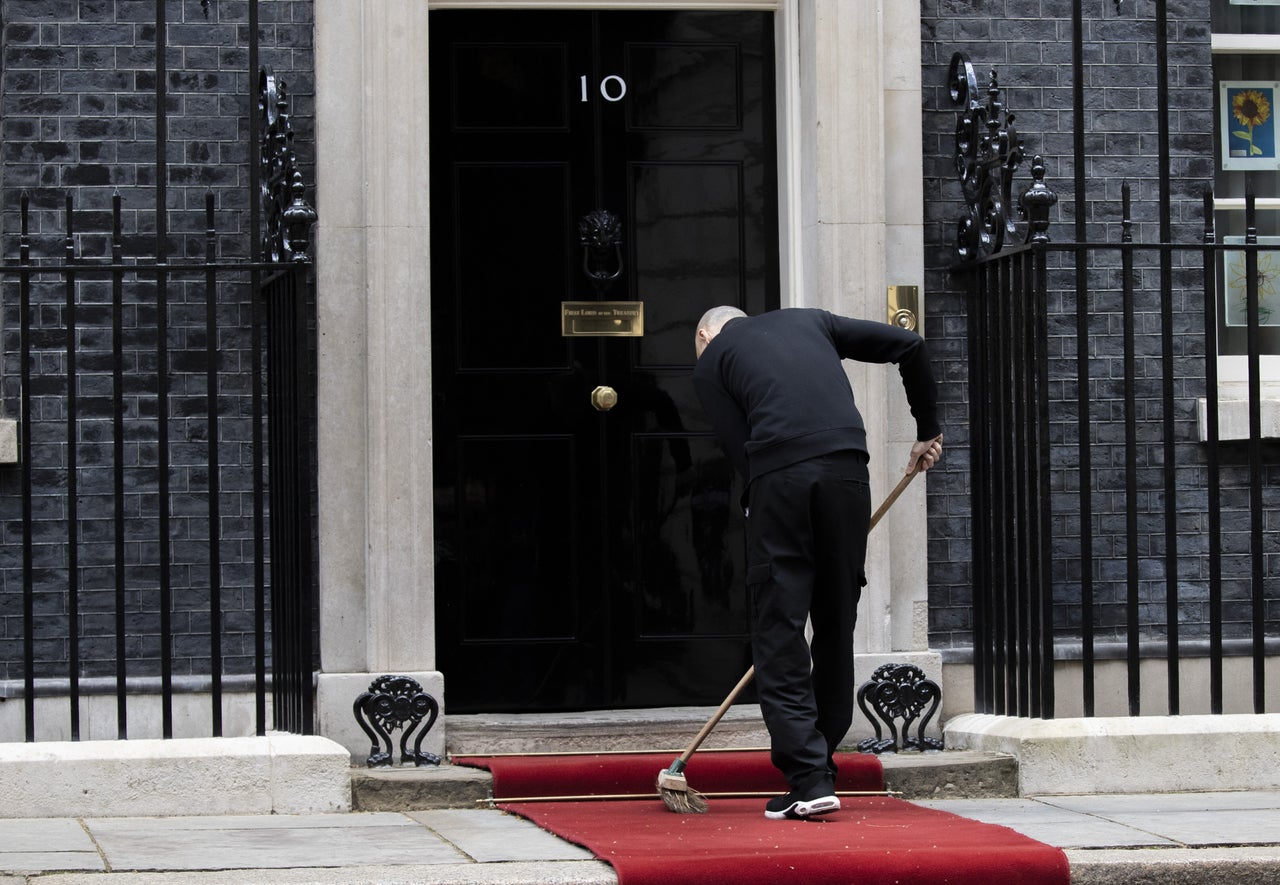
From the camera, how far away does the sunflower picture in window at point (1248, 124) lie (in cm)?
805

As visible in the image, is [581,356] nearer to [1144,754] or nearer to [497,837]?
[497,837]

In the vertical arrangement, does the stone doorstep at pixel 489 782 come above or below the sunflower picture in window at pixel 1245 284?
below

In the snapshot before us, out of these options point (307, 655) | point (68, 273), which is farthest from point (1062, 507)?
point (68, 273)

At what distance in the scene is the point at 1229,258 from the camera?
26.3 ft

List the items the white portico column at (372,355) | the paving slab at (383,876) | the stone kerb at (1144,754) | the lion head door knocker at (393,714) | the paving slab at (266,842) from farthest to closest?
1. the white portico column at (372,355)
2. the lion head door knocker at (393,714)
3. the stone kerb at (1144,754)
4. the paving slab at (266,842)
5. the paving slab at (383,876)

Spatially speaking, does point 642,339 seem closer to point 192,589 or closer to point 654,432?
point 654,432

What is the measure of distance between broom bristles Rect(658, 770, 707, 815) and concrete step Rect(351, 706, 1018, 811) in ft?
1.95

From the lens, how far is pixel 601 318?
759cm

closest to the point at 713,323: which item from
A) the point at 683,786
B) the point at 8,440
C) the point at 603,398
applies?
the point at 603,398

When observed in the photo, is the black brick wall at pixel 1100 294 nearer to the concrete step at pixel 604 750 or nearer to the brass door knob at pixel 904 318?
the brass door knob at pixel 904 318

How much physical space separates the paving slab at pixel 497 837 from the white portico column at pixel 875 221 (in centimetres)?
170

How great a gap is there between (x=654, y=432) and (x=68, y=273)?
2.31m

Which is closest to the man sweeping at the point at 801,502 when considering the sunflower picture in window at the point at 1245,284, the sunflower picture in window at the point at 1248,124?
the sunflower picture in window at the point at 1245,284

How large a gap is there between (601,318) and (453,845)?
2.50m
